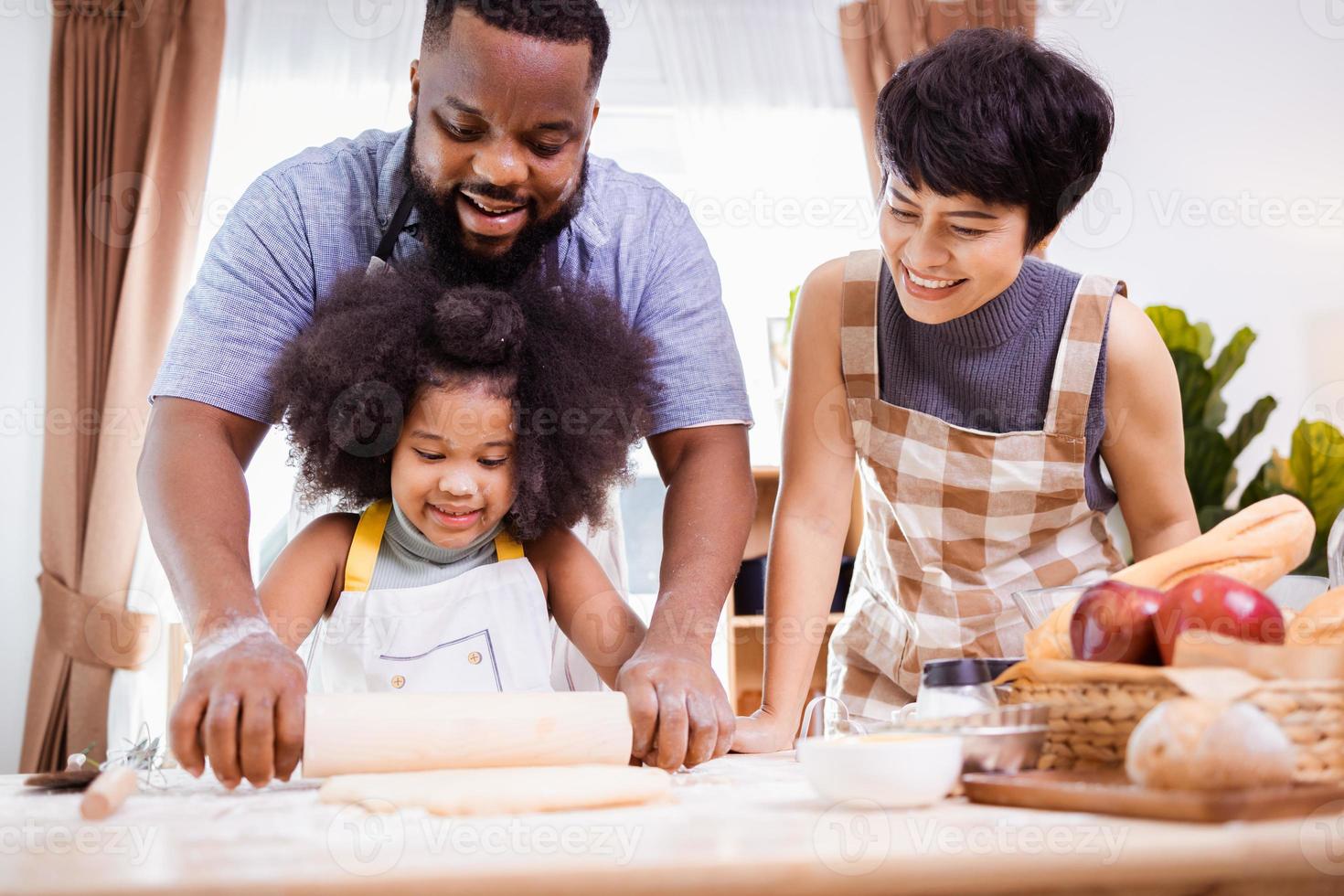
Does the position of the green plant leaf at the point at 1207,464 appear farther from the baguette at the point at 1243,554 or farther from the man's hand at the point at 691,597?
the baguette at the point at 1243,554

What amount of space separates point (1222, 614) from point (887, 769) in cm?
27

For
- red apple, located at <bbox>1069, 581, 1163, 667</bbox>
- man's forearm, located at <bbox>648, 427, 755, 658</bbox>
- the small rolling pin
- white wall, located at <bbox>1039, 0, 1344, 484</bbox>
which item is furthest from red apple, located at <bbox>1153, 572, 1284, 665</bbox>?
white wall, located at <bbox>1039, 0, 1344, 484</bbox>

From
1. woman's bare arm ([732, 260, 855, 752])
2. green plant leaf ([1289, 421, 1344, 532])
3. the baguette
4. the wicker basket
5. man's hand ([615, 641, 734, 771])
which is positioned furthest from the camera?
green plant leaf ([1289, 421, 1344, 532])

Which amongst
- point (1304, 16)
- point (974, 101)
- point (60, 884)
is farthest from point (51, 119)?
point (1304, 16)

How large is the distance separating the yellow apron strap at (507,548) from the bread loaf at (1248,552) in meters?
0.74

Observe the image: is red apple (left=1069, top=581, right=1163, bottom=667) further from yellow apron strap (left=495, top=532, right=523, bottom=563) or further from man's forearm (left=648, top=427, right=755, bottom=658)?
yellow apron strap (left=495, top=532, right=523, bottom=563)

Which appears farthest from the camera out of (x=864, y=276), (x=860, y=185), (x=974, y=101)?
(x=860, y=185)

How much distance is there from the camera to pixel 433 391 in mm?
1312

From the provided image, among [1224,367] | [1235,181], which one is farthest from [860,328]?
[1235,181]

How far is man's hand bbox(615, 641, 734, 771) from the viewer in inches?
39.9

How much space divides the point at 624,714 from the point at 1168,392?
817mm

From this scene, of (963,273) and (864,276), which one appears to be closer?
(963,273)

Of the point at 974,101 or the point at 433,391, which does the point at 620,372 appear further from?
the point at 974,101

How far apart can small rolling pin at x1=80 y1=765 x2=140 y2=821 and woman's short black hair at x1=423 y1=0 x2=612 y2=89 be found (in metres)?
0.89
